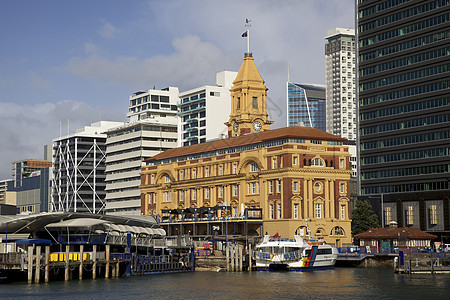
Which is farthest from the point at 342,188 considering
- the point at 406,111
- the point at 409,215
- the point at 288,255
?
the point at 288,255

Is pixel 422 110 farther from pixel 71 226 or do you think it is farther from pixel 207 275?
pixel 71 226

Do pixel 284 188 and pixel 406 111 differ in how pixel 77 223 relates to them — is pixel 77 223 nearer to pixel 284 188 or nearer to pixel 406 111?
pixel 284 188

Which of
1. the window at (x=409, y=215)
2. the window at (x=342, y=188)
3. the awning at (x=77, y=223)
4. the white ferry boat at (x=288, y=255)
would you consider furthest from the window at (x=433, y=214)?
the awning at (x=77, y=223)

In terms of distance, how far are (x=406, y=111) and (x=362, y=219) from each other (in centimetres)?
2829

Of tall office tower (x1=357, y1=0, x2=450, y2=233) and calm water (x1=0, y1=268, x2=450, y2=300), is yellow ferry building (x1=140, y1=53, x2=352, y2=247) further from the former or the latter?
calm water (x1=0, y1=268, x2=450, y2=300)

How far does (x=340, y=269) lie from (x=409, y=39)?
71157 millimetres

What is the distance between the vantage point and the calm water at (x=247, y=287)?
90.8 meters

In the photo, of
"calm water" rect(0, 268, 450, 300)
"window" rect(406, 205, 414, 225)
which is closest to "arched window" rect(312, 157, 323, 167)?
"window" rect(406, 205, 414, 225)

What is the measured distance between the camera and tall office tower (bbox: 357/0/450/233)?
585ft

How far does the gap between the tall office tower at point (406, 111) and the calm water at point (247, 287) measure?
63.9m

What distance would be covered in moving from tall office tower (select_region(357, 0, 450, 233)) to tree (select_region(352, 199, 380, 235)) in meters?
6.72

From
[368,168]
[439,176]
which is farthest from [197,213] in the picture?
[439,176]

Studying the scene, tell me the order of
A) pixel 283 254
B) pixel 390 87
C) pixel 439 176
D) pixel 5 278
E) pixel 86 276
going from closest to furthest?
pixel 5 278
pixel 86 276
pixel 283 254
pixel 439 176
pixel 390 87

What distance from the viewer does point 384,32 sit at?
634 feet
